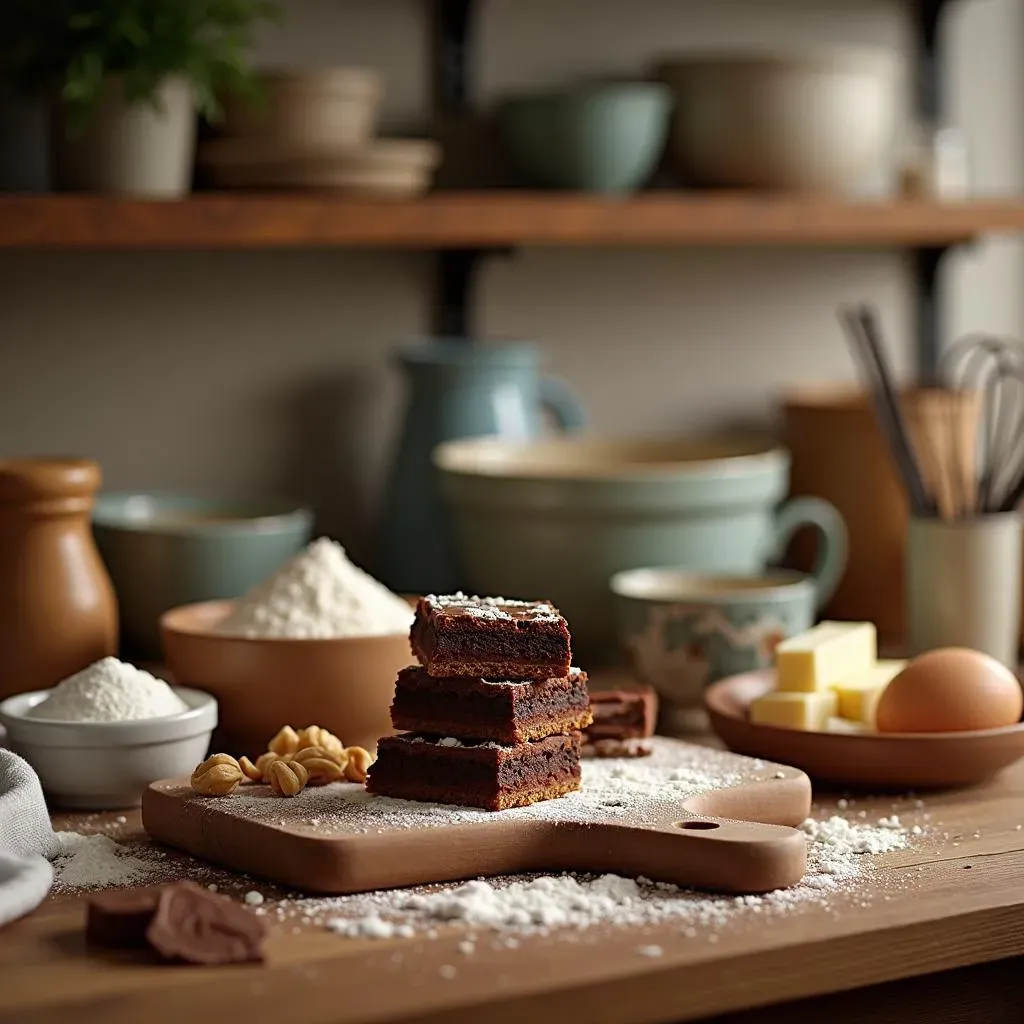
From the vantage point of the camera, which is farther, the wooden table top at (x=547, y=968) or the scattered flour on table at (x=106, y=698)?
the scattered flour on table at (x=106, y=698)

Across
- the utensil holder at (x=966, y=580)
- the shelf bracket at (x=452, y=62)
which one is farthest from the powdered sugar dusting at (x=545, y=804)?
the shelf bracket at (x=452, y=62)

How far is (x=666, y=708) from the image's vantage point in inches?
67.6

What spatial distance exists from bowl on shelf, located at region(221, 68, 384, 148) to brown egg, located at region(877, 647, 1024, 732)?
78cm

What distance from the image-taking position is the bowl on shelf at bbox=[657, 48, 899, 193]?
6.52ft

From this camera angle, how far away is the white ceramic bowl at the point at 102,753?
54.1 inches

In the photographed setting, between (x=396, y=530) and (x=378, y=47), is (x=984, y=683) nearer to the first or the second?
(x=396, y=530)

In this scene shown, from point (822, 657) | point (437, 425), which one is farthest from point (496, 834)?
point (437, 425)

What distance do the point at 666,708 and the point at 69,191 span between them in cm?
74

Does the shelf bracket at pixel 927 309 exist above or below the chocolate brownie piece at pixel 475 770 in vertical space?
above

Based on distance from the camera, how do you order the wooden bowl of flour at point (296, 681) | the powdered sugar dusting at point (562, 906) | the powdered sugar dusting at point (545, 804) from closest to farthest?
the powdered sugar dusting at point (562, 906)
the powdered sugar dusting at point (545, 804)
the wooden bowl of flour at point (296, 681)

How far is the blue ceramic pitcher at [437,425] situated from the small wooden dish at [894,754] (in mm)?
588

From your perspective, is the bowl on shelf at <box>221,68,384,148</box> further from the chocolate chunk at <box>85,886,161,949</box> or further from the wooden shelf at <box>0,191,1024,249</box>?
the chocolate chunk at <box>85,886,161,949</box>

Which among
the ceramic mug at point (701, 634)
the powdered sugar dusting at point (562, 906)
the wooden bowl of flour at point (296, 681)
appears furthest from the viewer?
the ceramic mug at point (701, 634)

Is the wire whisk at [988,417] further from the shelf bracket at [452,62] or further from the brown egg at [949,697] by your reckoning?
the shelf bracket at [452,62]
